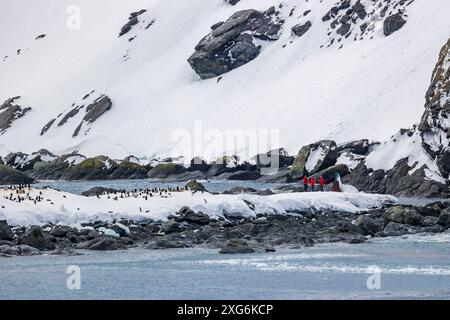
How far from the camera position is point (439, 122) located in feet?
197

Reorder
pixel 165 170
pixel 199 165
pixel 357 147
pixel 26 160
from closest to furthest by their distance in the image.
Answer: pixel 357 147
pixel 199 165
pixel 165 170
pixel 26 160

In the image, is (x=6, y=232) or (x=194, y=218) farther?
(x=194, y=218)

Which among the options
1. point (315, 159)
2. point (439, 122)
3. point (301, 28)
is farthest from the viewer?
point (301, 28)

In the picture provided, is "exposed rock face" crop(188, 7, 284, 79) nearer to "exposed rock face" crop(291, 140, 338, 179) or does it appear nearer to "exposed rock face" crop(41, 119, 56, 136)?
"exposed rock face" crop(41, 119, 56, 136)

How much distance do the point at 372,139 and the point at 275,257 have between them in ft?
146

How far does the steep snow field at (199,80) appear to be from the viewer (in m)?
87.9

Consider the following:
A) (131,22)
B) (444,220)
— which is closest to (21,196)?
(444,220)

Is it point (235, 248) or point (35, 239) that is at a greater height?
point (35, 239)

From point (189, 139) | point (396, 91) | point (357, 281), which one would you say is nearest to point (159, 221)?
point (357, 281)

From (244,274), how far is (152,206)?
13.5 meters

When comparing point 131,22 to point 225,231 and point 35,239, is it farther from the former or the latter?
point 35,239

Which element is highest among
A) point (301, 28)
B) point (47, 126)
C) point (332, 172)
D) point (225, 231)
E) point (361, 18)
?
point (301, 28)

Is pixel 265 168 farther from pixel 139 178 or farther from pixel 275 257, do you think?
pixel 275 257

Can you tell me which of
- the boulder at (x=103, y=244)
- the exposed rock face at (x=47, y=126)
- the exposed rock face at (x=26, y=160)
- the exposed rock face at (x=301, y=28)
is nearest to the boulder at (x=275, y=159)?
the exposed rock face at (x=26, y=160)
